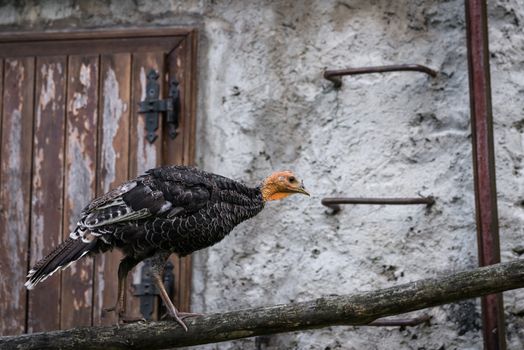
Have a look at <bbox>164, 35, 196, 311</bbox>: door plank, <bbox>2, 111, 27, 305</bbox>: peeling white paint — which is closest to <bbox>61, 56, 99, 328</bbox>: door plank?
<bbox>2, 111, 27, 305</bbox>: peeling white paint

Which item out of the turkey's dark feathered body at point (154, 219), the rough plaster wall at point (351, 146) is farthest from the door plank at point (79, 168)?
the turkey's dark feathered body at point (154, 219)

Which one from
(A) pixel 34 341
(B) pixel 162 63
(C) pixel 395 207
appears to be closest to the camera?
(A) pixel 34 341

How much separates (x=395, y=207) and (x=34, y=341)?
2.00 metres

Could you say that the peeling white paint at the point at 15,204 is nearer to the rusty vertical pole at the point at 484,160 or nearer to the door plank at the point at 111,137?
the door plank at the point at 111,137

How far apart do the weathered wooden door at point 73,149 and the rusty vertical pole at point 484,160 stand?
148cm

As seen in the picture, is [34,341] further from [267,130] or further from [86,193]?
[267,130]

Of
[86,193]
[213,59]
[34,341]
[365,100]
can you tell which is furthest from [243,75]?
[34,341]

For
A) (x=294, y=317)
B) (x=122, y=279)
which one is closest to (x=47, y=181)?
(x=122, y=279)

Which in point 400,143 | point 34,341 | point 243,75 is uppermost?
point 243,75

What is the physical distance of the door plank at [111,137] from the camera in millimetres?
5520

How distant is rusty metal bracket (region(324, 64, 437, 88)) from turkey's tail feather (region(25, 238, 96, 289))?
167cm

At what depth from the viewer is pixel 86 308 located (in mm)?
5508

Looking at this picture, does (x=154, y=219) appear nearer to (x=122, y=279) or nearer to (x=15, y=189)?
(x=122, y=279)

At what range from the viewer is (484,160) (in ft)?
16.6
